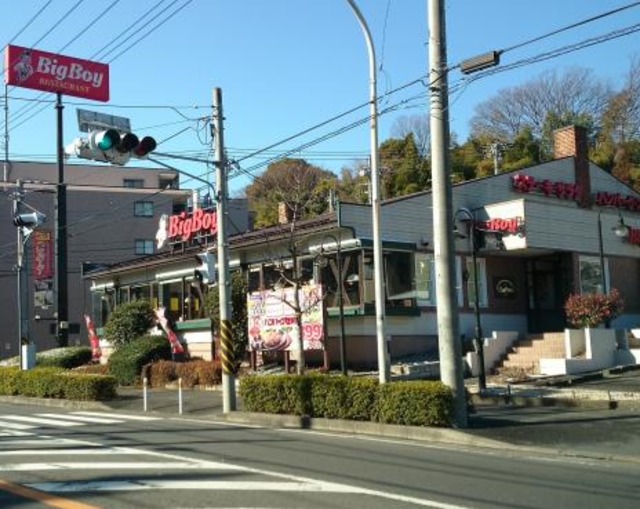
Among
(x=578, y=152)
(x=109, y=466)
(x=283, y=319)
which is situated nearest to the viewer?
(x=109, y=466)

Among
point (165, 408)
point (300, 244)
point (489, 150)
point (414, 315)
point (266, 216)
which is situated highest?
point (489, 150)

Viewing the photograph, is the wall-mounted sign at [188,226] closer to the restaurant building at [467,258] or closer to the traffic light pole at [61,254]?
the restaurant building at [467,258]

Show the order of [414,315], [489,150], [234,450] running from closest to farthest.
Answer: [234,450], [414,315], [489,150]

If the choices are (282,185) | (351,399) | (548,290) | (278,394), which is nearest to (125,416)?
(278,394)

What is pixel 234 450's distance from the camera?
13.6 metres

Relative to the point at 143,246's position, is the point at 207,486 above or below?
below

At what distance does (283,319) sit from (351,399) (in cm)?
831

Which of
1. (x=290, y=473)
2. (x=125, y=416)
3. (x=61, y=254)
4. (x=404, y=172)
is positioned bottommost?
(x=125, y=416)

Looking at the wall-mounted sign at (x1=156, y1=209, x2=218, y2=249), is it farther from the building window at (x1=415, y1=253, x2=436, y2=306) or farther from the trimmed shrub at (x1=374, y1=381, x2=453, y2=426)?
the trimmed shrub at (x1=374, y1=381, x2=453, y2=426)

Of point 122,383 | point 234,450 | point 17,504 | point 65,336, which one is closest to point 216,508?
point 17,504

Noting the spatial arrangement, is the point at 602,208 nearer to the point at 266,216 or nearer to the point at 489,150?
the point at 489,150

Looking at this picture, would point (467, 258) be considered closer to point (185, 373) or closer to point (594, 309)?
point (594, 309)

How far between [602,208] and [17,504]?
27874 mm

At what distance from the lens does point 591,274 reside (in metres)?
30.3
